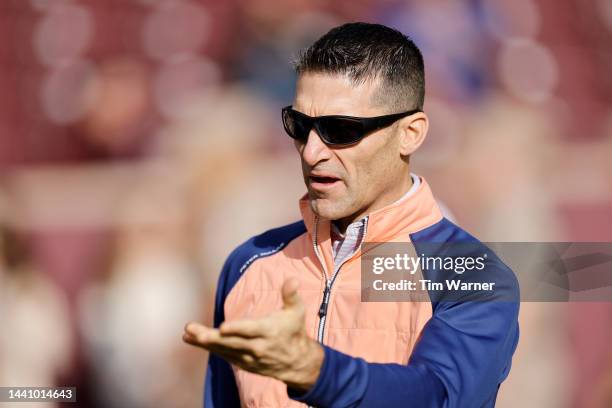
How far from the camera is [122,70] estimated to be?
636cm

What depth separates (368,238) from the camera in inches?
92.4

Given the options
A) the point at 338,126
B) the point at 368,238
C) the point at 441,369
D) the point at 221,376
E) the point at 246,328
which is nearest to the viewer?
the point at 246,328

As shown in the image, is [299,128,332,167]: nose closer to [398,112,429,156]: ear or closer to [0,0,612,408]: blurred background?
[398,112,429,156]: ear

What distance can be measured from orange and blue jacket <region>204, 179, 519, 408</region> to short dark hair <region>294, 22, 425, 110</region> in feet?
0.87

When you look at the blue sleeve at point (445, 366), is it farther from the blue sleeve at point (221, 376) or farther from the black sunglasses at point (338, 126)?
the blue sleeve at point (221, 376)

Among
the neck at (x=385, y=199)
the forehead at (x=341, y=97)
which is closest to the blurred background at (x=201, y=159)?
the neck at (x=385, y=199)

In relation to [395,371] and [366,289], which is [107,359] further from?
[395,371]

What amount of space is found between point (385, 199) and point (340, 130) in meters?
0.24

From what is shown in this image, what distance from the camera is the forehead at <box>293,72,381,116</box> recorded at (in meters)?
2.27

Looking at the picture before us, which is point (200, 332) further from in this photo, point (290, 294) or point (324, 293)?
point (324, 293)

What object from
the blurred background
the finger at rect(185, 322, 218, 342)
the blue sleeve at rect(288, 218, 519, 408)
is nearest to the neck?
the blue sleeve at rect(288, 218, 519, 408)

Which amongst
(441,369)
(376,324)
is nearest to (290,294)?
(441,369)

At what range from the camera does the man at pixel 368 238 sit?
2119 millimetres

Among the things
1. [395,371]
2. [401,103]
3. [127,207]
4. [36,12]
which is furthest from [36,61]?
[395,371]
